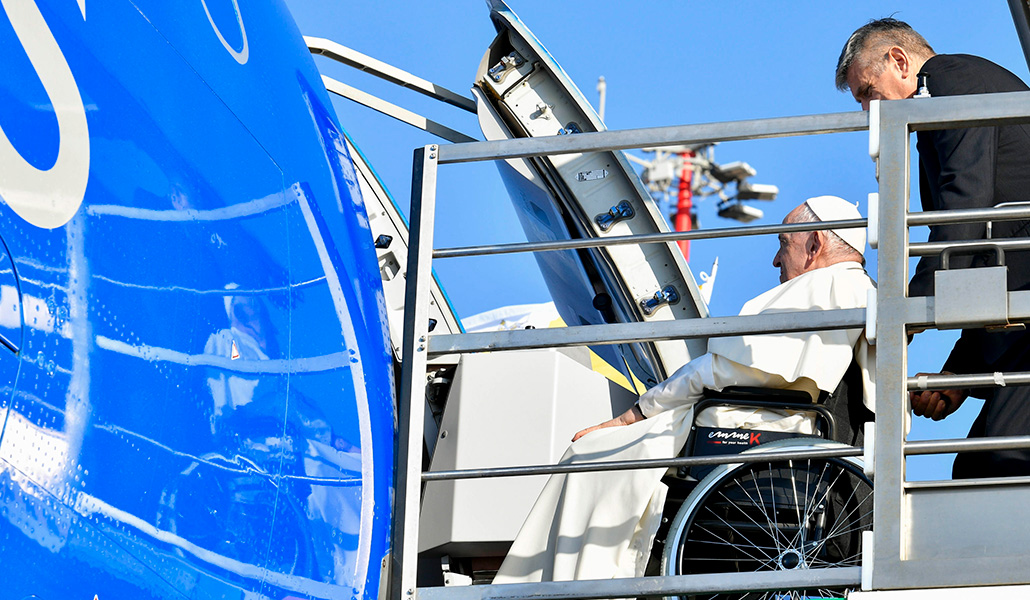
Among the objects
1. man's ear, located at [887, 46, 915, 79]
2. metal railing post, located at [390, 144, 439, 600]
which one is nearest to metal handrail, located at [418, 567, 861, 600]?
metal railing post, located at [390, 144, 439, 600]

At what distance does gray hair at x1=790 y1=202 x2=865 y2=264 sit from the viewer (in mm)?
3787

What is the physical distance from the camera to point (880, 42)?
11.8 feet

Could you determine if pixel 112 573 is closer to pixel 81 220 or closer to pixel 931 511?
pixel 81 220

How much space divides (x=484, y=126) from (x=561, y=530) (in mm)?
1806

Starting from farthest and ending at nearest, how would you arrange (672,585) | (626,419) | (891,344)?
1. (626,419)
2. (672,585)
3. (891,344)

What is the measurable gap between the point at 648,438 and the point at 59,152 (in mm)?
1970

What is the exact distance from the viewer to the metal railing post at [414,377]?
8.61ft

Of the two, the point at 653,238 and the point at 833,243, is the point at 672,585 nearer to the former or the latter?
the point at 653,238

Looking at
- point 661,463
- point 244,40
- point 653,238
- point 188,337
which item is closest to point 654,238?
point 653,238

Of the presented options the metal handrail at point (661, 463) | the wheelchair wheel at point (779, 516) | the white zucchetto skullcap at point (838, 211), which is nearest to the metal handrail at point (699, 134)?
the metal handrail at point (661, 463)

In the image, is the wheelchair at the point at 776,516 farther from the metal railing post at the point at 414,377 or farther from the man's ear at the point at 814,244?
the man's ear at the point at 814,244

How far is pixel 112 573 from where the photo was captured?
1687 mm

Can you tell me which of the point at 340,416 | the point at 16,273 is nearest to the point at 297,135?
the point at 340,416

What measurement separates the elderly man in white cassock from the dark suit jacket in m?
0.29
